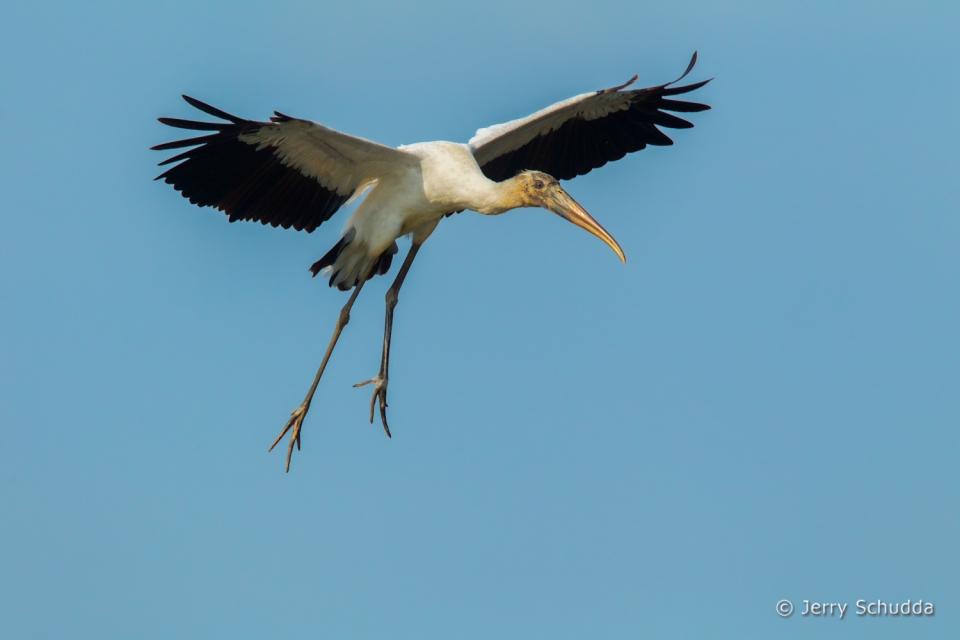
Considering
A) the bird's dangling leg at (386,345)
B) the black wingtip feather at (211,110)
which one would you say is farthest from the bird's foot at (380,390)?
the black wingtip feather at (211,110)

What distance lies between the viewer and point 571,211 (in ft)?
30.5

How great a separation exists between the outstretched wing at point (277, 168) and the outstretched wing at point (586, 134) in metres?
1.24

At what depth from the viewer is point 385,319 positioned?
35.5 feet

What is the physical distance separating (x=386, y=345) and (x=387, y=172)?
5.05ft

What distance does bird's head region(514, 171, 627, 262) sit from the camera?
9242 mm

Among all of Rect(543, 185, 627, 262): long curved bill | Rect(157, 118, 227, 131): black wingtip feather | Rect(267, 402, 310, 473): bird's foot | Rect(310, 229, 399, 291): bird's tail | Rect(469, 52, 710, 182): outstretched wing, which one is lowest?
Rect(267, 402, 310, 473): bird's foot

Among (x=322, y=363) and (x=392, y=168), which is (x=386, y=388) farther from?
(x=392, y=168)

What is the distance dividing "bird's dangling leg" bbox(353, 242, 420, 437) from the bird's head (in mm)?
1543

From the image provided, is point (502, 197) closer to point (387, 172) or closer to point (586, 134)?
point (387, 172)

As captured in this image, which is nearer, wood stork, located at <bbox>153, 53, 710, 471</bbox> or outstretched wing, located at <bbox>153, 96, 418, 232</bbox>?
outstretched wing, located at <bbox>153, 96, 418, 232</bbox>

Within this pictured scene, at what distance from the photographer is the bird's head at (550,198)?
9242 mm

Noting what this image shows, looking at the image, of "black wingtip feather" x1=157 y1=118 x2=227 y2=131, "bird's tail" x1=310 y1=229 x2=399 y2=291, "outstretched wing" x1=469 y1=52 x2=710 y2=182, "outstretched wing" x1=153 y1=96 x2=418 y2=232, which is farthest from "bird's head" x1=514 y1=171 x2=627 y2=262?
"black wingtip feather" x1=157 y1=118 x2=227 y2=131

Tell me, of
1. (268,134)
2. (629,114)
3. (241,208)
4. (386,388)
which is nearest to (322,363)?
(386,388)

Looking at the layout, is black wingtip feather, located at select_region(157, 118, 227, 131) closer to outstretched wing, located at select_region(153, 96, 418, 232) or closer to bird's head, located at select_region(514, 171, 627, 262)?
outstretched wing, located at select_region(153, 96, 418, 232)
